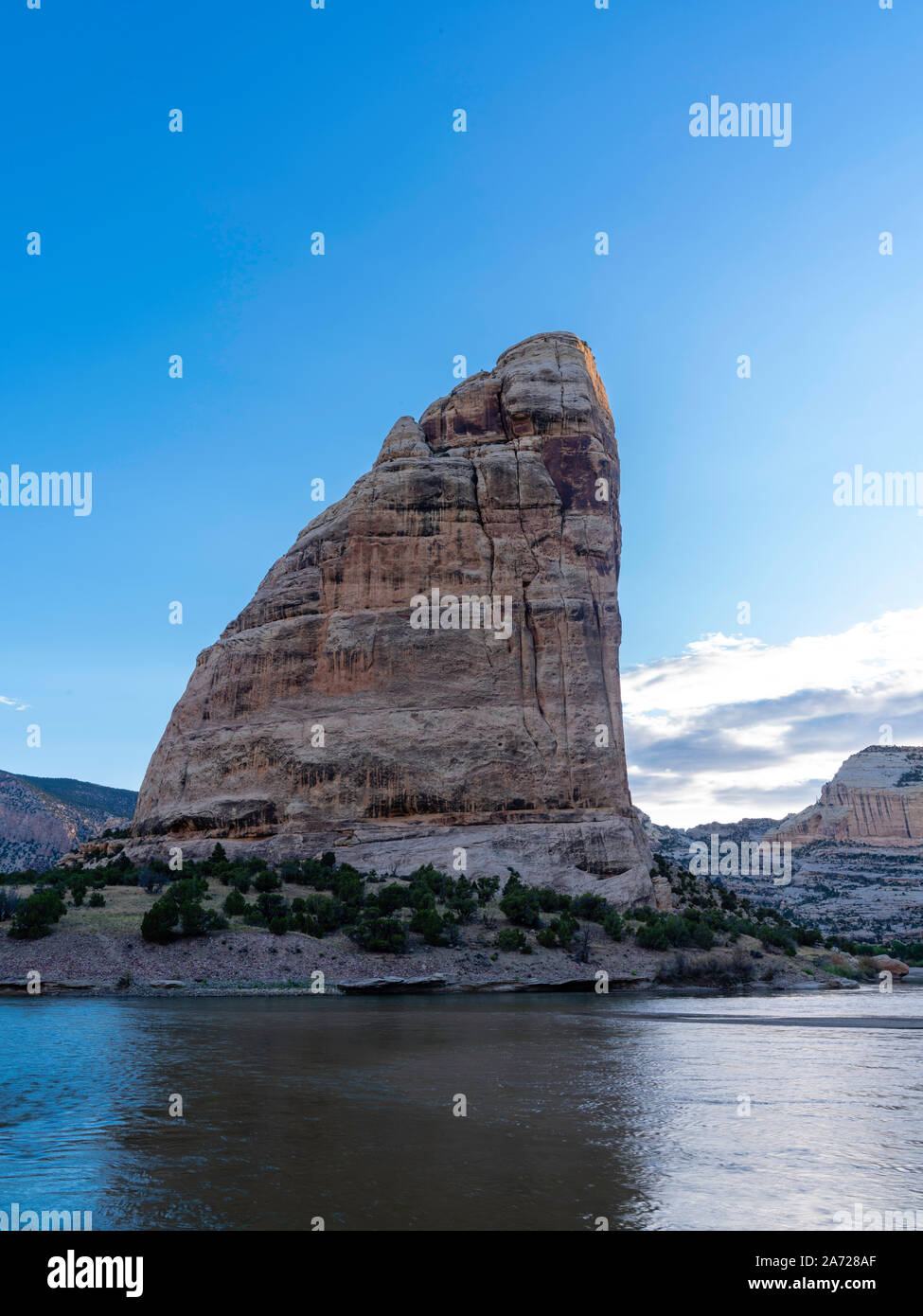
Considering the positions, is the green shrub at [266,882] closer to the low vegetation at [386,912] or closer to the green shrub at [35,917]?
the low vegetation at [386,912]

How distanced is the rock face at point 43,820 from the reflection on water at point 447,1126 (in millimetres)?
80936

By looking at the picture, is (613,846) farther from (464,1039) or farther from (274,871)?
(464,1039)

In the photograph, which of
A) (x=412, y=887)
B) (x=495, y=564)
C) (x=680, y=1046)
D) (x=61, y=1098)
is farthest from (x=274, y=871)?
(x=61, y=1098)

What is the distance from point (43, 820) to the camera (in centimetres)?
10819

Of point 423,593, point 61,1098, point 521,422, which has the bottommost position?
point 61,1098

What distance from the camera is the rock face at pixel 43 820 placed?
324 ft

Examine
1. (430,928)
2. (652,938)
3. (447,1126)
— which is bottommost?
(652,938)

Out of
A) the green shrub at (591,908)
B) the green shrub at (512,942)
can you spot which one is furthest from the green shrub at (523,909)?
the green shrub at (512,942)

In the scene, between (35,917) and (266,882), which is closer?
(35,917)

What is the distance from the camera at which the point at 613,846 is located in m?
58.2

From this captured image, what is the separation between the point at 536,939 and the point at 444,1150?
1389 inches

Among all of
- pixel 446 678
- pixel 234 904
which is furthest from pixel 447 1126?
pixel 446 678

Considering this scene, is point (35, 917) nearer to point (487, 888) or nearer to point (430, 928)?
point (430, 928)

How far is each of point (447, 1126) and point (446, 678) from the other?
52.3 meters
